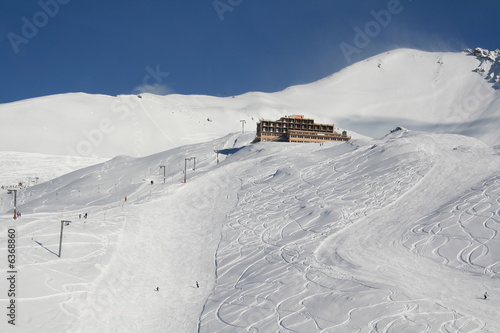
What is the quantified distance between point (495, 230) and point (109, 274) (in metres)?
24.5

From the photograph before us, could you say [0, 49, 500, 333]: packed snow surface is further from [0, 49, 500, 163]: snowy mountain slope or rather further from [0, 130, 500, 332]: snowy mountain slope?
[0, 49, 500, 163]: snowy mountain slope

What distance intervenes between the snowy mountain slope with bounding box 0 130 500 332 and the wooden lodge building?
3387 cm

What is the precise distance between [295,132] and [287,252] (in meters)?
60.1

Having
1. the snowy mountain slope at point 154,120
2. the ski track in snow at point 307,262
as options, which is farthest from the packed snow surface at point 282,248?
the snowy mountain slope at point 154,120

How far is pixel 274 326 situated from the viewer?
1980cm

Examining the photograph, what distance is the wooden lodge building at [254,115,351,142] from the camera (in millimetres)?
88688

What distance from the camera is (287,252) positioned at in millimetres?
30078

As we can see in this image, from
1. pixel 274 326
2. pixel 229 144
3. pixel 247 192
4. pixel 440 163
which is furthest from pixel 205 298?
pixel 229 144

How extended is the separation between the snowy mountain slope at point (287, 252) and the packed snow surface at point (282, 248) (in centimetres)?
12

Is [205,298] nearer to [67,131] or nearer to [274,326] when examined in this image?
[274,326]

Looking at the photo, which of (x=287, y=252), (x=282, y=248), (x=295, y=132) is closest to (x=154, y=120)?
(x=295, y=132)

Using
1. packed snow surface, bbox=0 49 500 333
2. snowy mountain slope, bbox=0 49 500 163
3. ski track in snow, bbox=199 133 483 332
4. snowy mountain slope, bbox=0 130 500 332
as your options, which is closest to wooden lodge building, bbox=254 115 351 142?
packed snow surface, bbox=0 49 500 333

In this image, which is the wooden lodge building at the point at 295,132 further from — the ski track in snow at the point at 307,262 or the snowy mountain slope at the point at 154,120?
the snowy mountain slope at the point at 154,120

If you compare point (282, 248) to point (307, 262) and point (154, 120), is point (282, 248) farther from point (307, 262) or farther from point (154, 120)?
point (154, 120)
